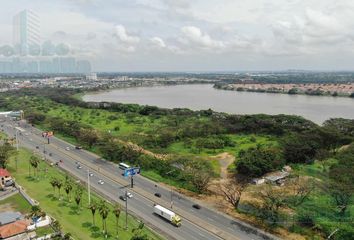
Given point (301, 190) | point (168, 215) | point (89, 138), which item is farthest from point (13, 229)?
point (89, 138)

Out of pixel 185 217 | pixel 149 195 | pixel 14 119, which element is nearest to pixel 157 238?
pixel 185 217

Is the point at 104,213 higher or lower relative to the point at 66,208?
higher

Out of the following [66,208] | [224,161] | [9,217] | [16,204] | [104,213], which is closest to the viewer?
[104,213]

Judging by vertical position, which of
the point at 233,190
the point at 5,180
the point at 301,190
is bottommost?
the point at 5,180

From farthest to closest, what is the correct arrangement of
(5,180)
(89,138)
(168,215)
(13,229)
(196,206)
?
(89,138), (5,180), (196,206), (168,215), (13,229)

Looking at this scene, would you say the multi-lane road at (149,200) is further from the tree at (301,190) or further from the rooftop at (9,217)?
the rooftop at (9,217)

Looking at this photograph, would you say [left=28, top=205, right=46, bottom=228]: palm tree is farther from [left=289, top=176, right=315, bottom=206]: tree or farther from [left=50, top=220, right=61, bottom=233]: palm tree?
[left=289, top=176, right=315, bottom=206]: tree

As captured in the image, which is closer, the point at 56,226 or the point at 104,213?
the point at 104,213

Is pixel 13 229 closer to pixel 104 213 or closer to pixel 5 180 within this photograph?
pixel 104 213
